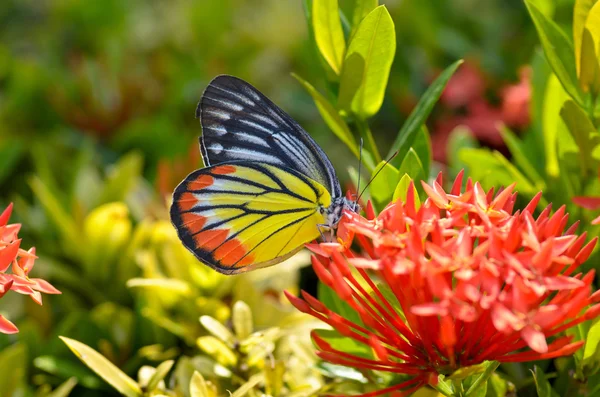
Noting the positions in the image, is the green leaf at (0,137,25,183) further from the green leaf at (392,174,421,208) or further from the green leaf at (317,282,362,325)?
the green leaf at (392,174,421,208)

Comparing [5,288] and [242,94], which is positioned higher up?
[242,94]

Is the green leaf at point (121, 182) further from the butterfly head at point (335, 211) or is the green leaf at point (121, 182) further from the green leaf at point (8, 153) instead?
the butterfly head at point (335, 211)

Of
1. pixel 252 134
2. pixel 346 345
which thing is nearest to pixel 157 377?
pixel 346 345

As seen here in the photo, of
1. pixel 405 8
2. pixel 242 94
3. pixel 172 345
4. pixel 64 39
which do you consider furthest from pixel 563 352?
pixel 64 39

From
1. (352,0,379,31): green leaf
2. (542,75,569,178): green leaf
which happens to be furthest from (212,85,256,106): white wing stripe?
(542,75,569,178): green leaf

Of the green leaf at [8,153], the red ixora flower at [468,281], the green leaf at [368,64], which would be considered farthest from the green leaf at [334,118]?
the green leaf at [8,153]

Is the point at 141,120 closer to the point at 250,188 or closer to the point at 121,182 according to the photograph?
the point at 121,182

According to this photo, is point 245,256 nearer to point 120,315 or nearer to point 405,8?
point 120,315
